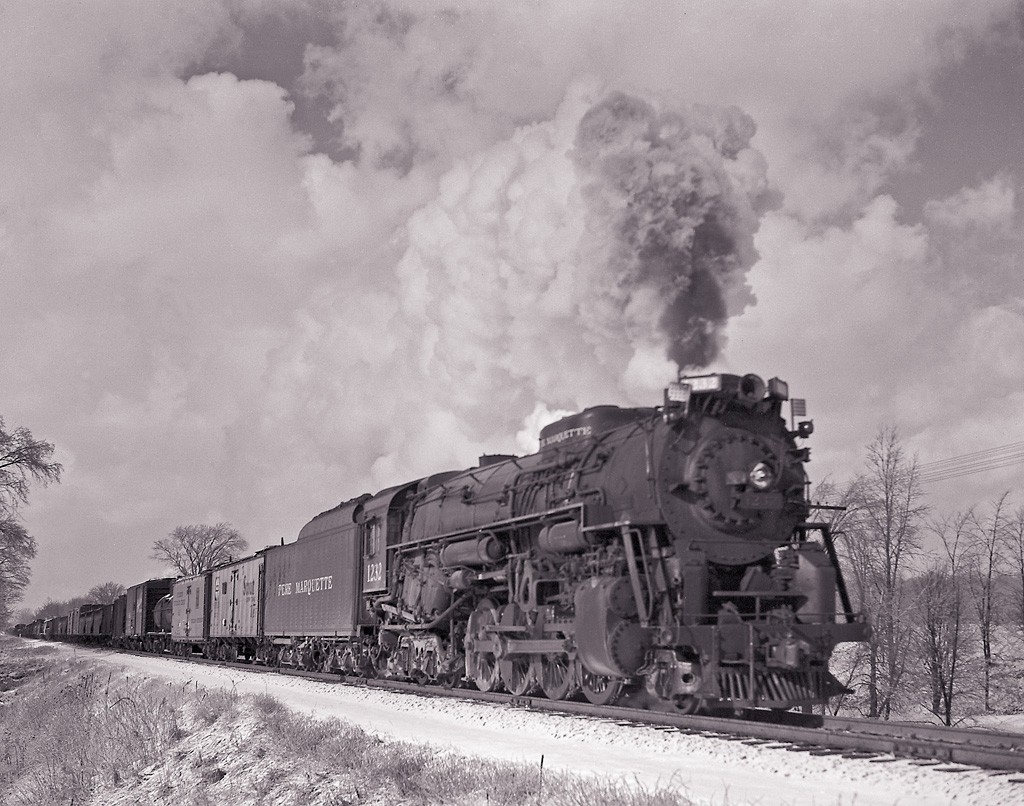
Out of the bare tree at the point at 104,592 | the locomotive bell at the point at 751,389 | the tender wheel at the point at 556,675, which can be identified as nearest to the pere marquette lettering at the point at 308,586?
the tender wheel at the point at 556,675

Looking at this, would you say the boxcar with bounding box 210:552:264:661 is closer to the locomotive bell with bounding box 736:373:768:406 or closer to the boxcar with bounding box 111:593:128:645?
the locomotive bell with bounding box 736:373:768:406

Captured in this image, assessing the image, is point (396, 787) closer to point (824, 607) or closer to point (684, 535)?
point (684, 535)

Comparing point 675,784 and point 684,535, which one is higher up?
point 684,535

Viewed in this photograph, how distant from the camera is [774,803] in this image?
6469mm

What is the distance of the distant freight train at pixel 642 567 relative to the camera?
1052 cm

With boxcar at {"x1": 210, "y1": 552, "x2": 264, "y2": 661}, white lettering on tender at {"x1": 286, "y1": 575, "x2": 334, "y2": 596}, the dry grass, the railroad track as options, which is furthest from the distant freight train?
boxcar at {"x1": 210, "y1": 552, "x2": 264, "y2": 661}

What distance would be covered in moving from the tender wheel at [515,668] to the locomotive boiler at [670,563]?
0.8 inches

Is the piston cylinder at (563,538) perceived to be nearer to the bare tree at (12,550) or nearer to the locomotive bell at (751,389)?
the locomotive bell at (751,389)

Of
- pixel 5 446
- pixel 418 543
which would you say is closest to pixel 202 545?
pixel 5 446

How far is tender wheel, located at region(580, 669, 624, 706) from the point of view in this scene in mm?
11812

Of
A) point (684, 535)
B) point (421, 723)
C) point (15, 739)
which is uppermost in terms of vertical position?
point (684, 535)

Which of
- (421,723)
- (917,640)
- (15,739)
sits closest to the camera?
(421,723)

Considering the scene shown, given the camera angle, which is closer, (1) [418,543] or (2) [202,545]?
(1) [418,543]

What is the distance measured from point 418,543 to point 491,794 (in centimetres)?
998
